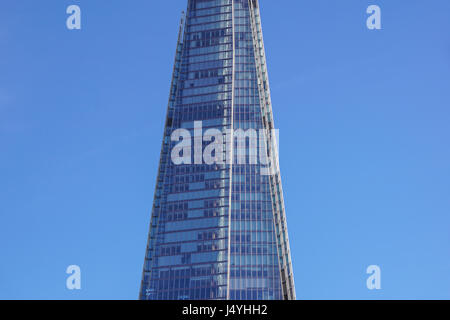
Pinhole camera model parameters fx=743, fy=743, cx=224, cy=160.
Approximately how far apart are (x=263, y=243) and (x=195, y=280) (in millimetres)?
19638

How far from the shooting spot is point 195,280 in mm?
186375

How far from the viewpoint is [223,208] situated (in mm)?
194250
